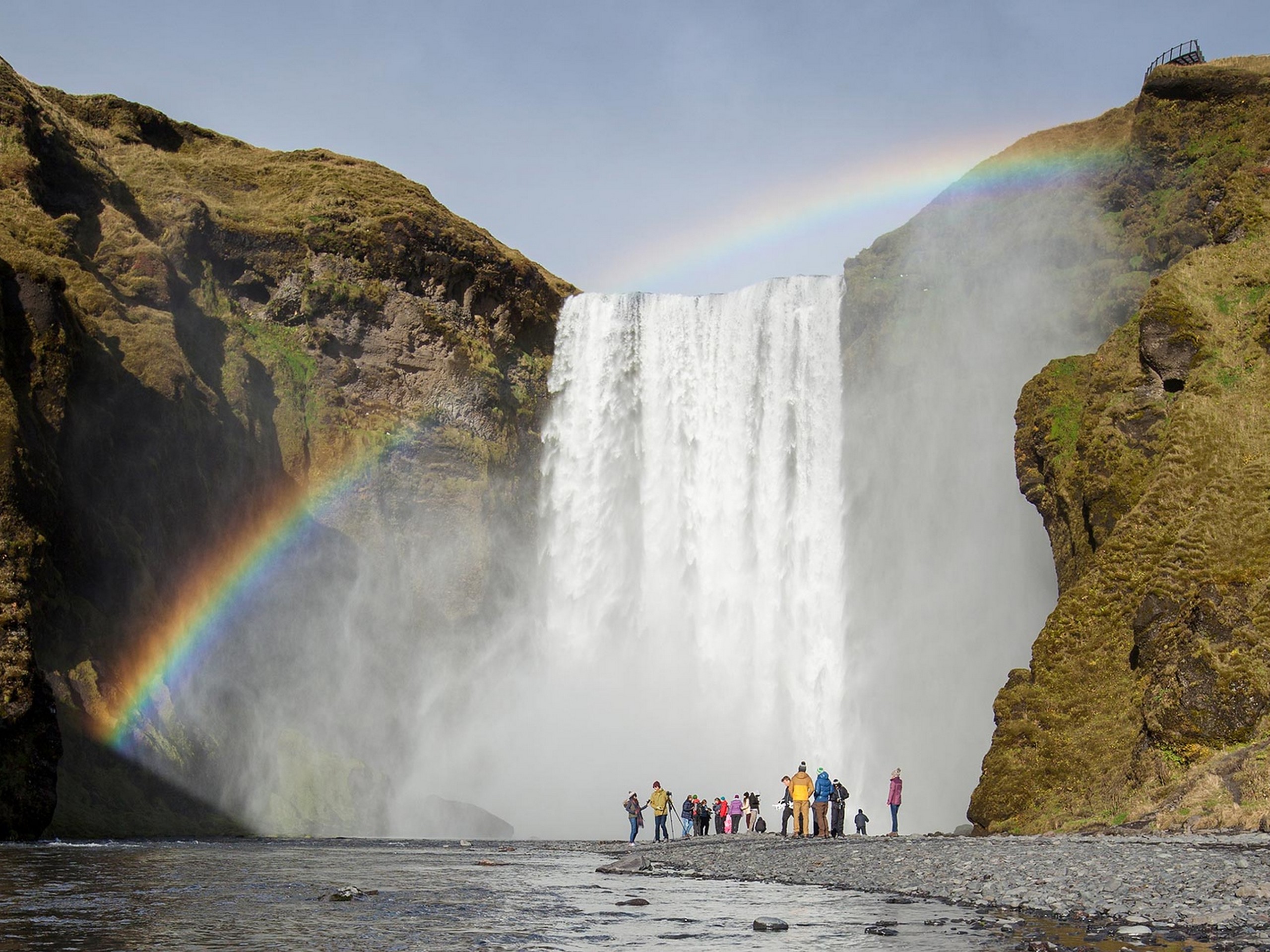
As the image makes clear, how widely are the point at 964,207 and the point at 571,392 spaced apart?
22.8 meters

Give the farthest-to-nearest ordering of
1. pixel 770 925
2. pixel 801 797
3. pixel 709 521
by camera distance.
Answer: pixel 709 521 < pixel 801 797 < pixel 770 925

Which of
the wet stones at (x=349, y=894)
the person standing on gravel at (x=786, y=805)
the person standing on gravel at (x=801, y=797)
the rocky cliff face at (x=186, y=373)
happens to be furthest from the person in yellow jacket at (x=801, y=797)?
the rocky cliff face at (x=186, y=373)

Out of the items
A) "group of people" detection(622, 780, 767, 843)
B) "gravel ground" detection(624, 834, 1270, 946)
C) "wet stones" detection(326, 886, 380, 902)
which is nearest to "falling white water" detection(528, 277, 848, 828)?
"group of people" detection(622, 780, 767, 843)

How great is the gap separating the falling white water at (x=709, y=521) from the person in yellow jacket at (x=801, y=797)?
804 inches

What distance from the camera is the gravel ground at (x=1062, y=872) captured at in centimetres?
1374

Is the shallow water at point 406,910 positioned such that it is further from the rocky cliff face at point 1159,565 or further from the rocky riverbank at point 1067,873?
the rocky cliff face at point 1159,565

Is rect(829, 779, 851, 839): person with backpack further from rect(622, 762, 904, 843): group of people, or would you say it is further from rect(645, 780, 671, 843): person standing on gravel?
rect(645, 780, 671, 843): person standing on gravel

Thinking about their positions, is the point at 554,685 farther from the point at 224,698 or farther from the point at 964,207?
the point at 964,207

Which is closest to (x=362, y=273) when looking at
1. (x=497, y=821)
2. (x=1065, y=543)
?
(x=497, y=821)

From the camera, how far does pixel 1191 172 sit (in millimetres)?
48156

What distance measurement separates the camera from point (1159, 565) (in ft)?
93.8

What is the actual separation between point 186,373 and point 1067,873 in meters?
41.7

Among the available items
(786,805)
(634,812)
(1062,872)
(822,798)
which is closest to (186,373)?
(634,812)

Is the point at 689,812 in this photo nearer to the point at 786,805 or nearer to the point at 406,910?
the point at 786,805
